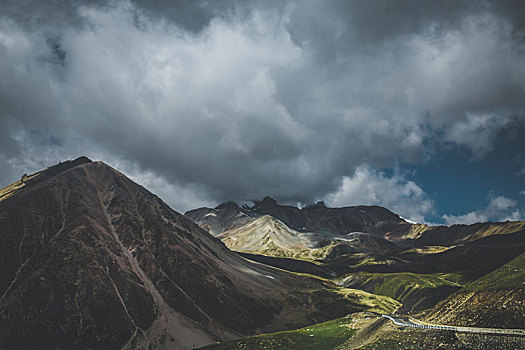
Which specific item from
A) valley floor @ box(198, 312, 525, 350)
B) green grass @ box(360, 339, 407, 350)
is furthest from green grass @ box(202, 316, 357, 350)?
green grass @ box(360, 339, 407, 350)

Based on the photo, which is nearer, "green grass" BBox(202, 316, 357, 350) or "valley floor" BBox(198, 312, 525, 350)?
"valley floor" BBox(198, 312, 525, 350)

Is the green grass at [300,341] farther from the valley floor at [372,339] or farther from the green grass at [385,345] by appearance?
the green grass at [385,345]

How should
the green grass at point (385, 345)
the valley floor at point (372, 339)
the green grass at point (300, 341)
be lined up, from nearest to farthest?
1. the valley floor at point (372, 339)
2. the green grass at point (385, 345)
3. the green grass at point (300, 341)

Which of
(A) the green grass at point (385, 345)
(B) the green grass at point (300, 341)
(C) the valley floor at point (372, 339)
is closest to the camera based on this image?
(C) the valley floor at point (372, 339)

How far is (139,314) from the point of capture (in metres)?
178

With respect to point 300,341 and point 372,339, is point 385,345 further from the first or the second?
point 300,341

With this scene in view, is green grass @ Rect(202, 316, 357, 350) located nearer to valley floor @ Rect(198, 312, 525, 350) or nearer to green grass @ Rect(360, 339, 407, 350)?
valley floor @ Rect(198, 312, 525, 350)

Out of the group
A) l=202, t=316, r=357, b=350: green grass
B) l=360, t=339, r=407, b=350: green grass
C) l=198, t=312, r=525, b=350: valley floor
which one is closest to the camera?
l=198, t=312, r=525, b=350: valley floor

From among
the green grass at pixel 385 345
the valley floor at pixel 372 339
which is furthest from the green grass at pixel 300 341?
the green grass at pixel 385 345

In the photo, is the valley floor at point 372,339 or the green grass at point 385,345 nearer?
the valley floor at point 372,339

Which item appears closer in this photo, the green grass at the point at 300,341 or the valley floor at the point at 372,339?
the valley floor at the point at 372,339

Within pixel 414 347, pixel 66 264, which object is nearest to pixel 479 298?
pixel 414 347

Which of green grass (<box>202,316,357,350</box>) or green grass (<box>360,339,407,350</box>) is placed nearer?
green grass (<box>360,339,407,350</box>)

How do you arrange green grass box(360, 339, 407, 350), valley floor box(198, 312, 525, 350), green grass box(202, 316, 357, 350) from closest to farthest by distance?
valley floor box(198, 312, 525, 350) < green grass box(360, 339, 407, 350) < green grass box(202, 316, 357, 350)
